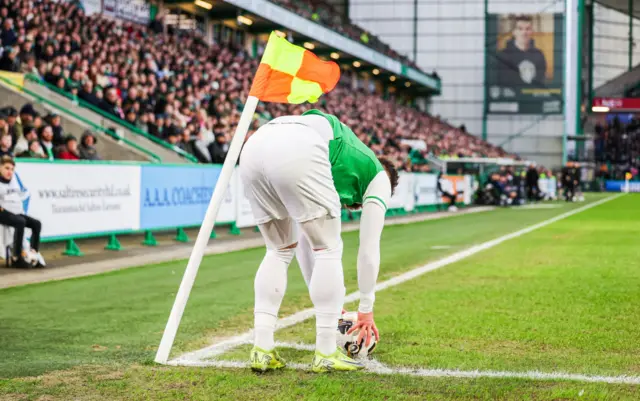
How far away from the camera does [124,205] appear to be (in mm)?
14922

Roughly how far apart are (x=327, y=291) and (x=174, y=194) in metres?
11.5

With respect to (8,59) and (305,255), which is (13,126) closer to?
(8,59)

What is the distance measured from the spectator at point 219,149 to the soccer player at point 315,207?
1598 cm

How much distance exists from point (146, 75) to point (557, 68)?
2151 inches

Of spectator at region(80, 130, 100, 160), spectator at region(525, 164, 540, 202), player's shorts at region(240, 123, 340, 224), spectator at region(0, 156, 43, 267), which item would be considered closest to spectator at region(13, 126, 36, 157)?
spectator at region(80, 130, 100, 160)

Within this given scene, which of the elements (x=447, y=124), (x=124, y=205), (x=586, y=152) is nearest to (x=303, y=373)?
(x=124, y=205)

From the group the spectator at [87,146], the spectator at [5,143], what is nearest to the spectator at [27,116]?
the spectator at [87,146]

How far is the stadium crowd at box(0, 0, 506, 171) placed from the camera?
19906 millimetres

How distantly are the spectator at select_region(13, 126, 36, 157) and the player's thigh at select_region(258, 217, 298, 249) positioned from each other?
380 inches

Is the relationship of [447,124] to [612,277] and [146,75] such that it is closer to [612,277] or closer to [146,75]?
[146,75]

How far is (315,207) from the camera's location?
523cm

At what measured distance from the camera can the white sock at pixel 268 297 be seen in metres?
5.51

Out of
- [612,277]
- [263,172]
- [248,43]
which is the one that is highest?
[248,43]

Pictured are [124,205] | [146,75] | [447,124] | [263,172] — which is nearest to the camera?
[263,172]
